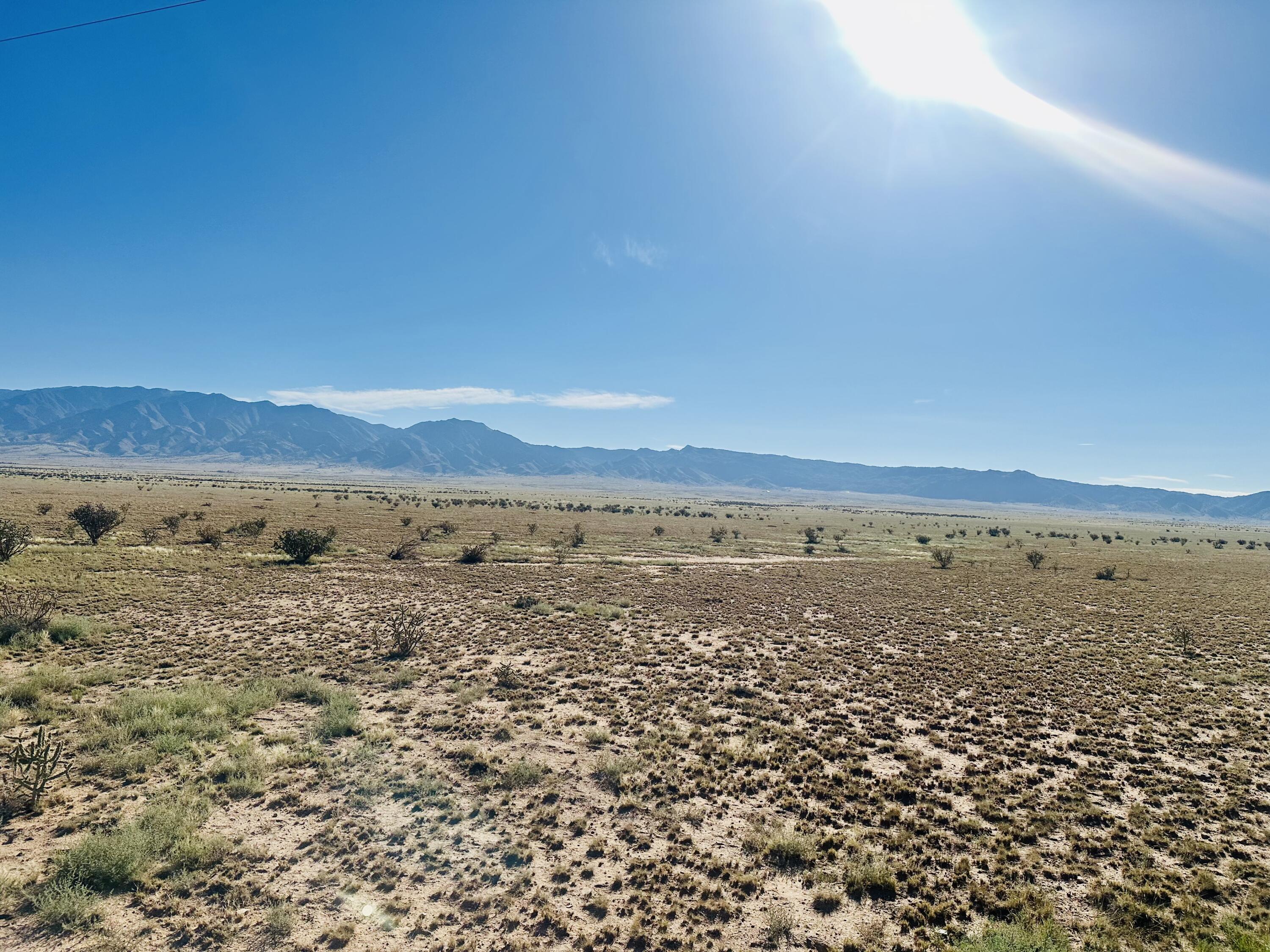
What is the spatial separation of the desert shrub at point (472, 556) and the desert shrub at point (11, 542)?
60.9ft

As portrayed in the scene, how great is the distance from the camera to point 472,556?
32594 millimetres

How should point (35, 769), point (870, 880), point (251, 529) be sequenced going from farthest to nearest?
point (251, 529), point (35, 769), point (870, 880)

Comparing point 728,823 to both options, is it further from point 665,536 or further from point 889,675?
point 665,536

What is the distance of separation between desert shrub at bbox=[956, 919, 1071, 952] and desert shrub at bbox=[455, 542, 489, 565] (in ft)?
94.8

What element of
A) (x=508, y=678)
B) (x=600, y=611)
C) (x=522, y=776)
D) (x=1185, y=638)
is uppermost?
(x=1185, y=638)

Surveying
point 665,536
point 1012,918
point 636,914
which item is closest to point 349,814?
point 636,914

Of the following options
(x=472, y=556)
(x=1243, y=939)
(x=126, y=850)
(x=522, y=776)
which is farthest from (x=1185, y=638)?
(x=472, y=556)

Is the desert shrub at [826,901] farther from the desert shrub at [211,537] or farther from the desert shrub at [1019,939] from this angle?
the desert shrub at [211,537]

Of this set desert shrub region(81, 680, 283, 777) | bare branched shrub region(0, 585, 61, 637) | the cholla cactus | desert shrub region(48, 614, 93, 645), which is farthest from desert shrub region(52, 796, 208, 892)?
bare branched shrub region(0, 585, 61, 637)

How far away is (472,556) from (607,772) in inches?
987

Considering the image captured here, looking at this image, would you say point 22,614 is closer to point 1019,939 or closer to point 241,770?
point 241,770

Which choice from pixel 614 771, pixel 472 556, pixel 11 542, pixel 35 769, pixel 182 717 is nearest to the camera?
pixel 35 769

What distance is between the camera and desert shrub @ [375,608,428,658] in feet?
50.1

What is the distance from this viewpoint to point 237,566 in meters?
26.4
